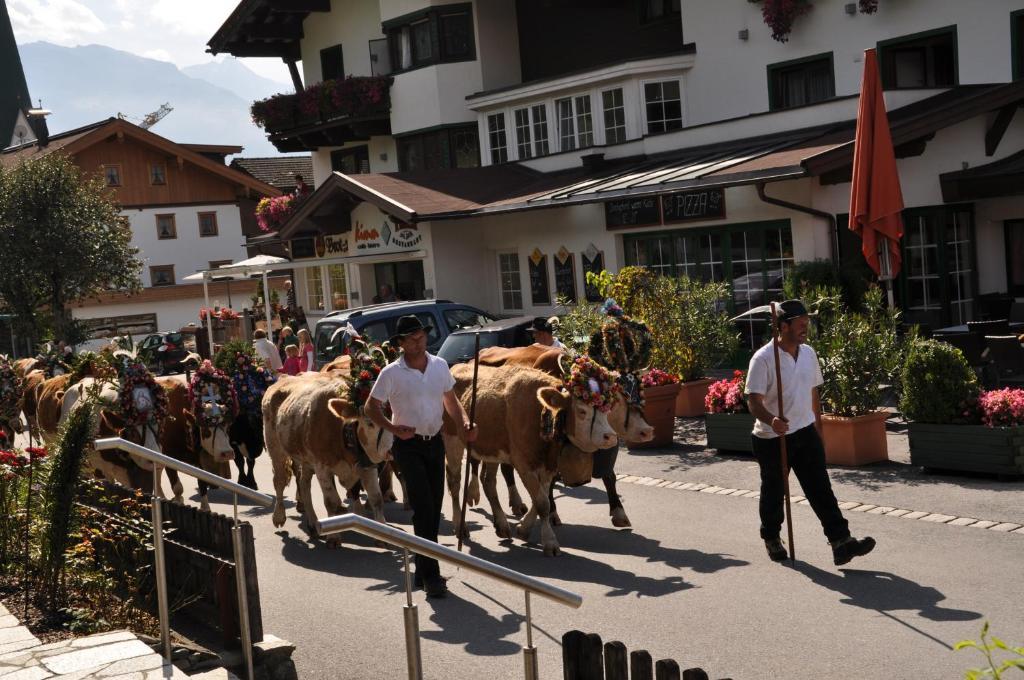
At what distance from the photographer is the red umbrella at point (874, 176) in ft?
53.3

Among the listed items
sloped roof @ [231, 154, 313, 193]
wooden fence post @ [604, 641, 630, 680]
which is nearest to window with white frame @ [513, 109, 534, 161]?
wooden fence post @ [604, 641, 630, 680]

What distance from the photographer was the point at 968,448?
12.3 metres

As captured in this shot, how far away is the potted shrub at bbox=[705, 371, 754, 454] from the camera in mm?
14781

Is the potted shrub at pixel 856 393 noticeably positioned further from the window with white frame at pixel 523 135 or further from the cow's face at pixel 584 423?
the window with white frame at pixel 523 135

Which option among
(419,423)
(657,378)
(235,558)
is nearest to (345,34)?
(657,378)

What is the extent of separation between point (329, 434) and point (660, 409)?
18.3 feet

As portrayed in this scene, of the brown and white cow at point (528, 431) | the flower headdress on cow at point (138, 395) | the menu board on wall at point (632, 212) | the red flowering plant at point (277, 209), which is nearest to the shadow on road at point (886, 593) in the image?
the brown and white cow at point (528, 431)

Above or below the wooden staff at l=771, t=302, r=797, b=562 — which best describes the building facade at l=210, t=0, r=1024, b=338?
above

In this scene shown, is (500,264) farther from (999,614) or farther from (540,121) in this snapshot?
(999,614)

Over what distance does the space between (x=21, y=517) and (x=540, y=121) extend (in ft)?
74.4

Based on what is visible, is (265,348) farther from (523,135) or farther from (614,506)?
(523,135)

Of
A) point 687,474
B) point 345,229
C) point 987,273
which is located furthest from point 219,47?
point 687,474

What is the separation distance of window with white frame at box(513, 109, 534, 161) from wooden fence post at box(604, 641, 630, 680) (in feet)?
88.1

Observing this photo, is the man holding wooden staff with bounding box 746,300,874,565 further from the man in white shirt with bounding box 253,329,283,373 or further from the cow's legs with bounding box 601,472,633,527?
the man in white shirt with bounding box 253,329,283,373
